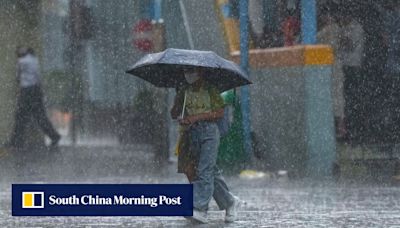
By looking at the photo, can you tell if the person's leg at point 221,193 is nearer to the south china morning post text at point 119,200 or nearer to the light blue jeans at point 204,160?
the light blue jeans at point 204,160

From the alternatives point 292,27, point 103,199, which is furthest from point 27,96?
point 103,199

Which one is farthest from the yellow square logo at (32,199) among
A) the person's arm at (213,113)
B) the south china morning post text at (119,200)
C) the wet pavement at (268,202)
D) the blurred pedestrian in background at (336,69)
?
the blurred pedestrian in background at (336,69)

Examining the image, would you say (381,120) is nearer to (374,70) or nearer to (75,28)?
(374,70)

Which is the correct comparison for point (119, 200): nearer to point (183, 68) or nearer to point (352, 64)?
point (183, 68)

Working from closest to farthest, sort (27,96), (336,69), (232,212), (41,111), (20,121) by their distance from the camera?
(232,212) → (336,69) → (20,121) → (27,96) → (41,111)

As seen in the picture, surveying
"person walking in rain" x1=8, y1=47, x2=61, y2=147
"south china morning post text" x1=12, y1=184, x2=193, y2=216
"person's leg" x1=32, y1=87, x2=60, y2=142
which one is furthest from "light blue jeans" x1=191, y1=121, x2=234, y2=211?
"person's leg" x1=32, y1=87, x2=60, y2=142

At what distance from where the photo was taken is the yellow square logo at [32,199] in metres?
13.2

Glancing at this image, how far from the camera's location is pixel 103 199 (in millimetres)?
12516

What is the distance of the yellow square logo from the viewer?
1324 centimetres

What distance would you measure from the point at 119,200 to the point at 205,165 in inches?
63.8

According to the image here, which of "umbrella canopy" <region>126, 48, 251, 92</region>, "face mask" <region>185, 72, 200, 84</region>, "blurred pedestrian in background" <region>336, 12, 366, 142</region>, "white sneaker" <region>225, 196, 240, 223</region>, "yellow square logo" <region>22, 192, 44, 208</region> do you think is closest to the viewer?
"yellow square logo" <region>22, 192, 44, 208</region>

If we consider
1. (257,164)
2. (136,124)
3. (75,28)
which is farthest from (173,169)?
(75,28)

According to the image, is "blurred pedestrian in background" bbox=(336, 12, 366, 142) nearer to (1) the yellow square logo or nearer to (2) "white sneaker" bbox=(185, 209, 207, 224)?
(2) "white sneaker" bbox=(185, 209, 207, 224)

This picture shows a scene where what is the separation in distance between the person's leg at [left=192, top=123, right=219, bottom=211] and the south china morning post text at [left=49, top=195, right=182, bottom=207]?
965 millimetres
